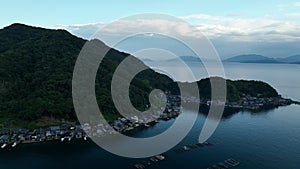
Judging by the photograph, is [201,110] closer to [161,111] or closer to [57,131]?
[161,111]

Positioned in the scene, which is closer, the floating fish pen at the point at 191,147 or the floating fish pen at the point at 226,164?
the floating fish pen at the point at 226,164

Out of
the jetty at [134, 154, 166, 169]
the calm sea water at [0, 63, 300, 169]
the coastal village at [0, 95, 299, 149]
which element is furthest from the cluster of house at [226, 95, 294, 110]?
the jetty at [134, 154, 166, 169]

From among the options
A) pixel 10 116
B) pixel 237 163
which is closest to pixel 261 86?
pixel 237 163

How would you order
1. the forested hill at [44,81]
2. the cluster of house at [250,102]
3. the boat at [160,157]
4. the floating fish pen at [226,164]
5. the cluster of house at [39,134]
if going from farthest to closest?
the cluster of house at [250,102]
the forested hill at [44,81]
the cluster of house at [39,134]
the boat at [160,157]
the floating fish pen at [226,164]

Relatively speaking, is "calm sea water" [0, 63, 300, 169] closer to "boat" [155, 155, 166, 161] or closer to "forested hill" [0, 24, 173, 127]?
"boat" [155, 155, 166, 161]

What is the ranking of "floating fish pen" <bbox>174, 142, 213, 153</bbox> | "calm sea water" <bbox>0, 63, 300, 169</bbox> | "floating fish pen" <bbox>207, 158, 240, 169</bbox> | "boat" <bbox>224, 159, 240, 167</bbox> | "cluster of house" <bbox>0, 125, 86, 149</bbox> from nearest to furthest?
1. "floating fish pen" <bbox>207, 158, 240, 169</bbox>
2. "boat" <bbox>224, 159, 240, 167</bbox>
3. "calm sea water" <bbox>0, 63, 300, 169</bbox>
4. "floating fish pen" <bbox>174, 142, 213, 153</bbox>
5. "cluster of house" <bbox>0, 125, 86, 149</bbox>

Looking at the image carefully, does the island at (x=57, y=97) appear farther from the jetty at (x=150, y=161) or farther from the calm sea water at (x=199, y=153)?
the jetty at (x=150, y=161)

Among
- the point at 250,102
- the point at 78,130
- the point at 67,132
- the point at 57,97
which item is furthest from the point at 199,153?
the point at 250,102

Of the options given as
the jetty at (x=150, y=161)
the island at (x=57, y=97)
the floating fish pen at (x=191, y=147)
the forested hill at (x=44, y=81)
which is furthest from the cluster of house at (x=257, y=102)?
the jetty at (x=150, y=161)

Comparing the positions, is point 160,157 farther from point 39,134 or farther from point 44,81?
point 44,81
